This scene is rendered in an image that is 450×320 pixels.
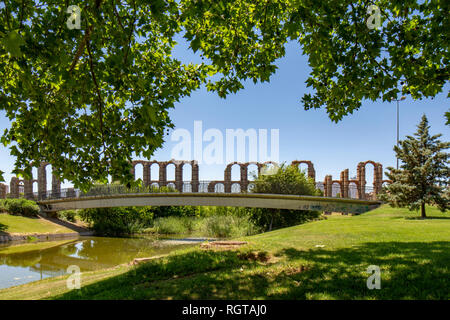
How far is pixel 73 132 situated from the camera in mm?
6508

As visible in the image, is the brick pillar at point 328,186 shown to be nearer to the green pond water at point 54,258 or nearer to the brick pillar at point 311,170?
the brick pillar at point 311,170

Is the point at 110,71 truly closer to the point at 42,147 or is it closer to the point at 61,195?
the point at 42,147

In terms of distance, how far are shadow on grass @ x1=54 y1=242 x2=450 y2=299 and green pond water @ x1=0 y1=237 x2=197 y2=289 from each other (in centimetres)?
881

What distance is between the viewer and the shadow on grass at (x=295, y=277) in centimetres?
449

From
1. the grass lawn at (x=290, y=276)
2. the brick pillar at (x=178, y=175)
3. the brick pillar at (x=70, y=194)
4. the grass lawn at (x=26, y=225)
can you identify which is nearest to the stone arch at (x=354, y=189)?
the brick pillar at (x=178, y=175)

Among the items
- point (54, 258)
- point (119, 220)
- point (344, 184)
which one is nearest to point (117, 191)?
point (119, 220)

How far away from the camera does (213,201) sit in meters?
28.9

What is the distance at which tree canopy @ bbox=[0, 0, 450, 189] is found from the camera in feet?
17.6

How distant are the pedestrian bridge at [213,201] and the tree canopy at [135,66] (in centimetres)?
1724

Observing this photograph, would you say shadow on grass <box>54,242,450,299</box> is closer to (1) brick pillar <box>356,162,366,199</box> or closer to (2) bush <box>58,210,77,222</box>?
(1) brick pillar <box>356,162,366,199</box>

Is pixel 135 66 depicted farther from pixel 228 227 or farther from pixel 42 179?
pixel 42 179

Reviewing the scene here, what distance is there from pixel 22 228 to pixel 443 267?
33.0 meters
